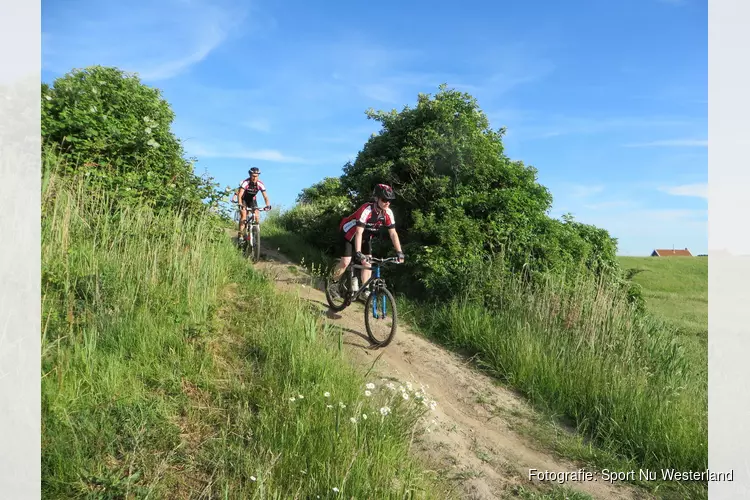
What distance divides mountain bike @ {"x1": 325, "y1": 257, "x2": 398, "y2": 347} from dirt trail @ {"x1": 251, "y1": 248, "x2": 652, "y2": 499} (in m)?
0.25

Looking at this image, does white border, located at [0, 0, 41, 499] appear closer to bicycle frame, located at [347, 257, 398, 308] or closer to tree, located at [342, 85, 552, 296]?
bicycle frame, located at [347, 257, 398, 308]

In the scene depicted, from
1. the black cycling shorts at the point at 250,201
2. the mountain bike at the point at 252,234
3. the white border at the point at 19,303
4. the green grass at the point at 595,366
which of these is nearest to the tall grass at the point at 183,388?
the white border at the point at 19,303

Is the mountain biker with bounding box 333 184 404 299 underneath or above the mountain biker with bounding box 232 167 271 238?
underneath

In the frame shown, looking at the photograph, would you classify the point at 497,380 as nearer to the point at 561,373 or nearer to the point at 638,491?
the point at 561,373

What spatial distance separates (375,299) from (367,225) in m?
1.35

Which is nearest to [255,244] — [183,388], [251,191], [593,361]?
[251,191]

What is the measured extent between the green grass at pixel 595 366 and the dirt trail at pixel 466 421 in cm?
36

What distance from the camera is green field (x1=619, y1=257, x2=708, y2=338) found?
15.6m

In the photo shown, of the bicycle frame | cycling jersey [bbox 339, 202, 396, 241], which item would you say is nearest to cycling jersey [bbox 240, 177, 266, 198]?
cycling jersey [bbox 339, 202, 396, 241]

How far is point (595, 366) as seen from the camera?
634 centimetres

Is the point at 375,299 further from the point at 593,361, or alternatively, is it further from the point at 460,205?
the point at 460,205

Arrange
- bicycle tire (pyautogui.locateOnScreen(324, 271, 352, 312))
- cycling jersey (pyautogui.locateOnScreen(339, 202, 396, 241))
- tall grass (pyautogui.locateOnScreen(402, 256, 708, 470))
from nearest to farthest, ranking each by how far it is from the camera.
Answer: tall grass (pyautogui.locateOnScreen(402, 256, 708, 470)) < cycling jersey (pyautogui.locateOnScreen(339, 202, 396, 241)) < bicycle tire (pyautogui.locateOnScreen(324, 271, 352, 312))

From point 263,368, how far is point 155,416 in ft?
4.09

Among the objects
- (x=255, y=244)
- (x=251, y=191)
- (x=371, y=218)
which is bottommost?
(x=255, y=244)
